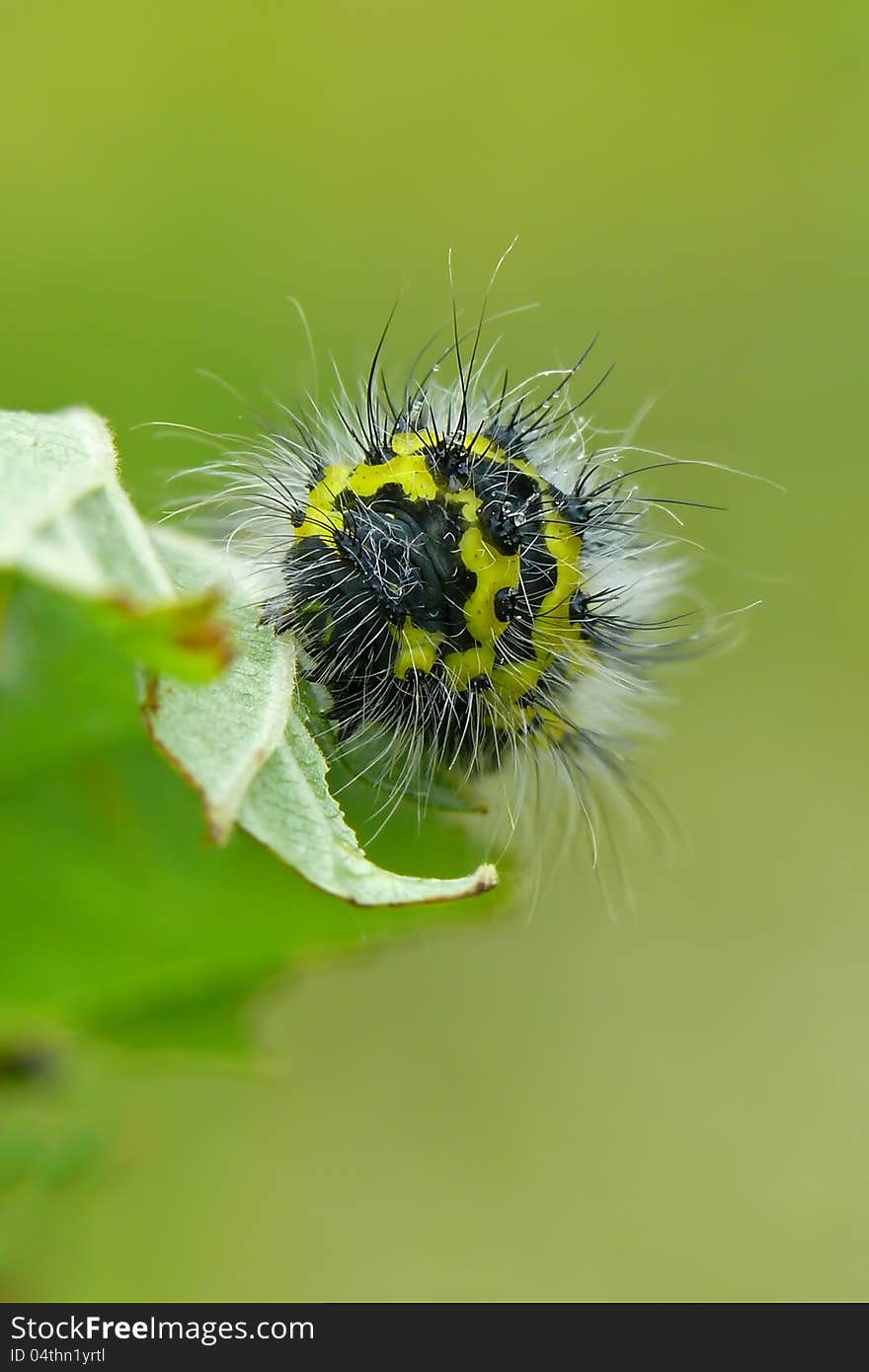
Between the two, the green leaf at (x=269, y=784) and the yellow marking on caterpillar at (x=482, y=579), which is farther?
the yellow marking on caterpillar at (x=482, y=579)

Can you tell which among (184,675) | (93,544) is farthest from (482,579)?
(184,675)

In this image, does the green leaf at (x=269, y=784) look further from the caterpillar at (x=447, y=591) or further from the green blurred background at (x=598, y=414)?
the green blurred background at (x=598, y=414)

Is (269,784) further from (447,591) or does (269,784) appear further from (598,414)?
(598,414)

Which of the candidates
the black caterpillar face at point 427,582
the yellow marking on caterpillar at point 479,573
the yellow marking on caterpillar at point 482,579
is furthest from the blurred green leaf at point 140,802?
the yellow marking on caterpillar at point 482,579

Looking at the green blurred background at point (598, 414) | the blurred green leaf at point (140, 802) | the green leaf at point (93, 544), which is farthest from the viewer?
the green blurred background at point (598, 414)

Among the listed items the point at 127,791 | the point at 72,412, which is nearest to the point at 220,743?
the point at 127,791
